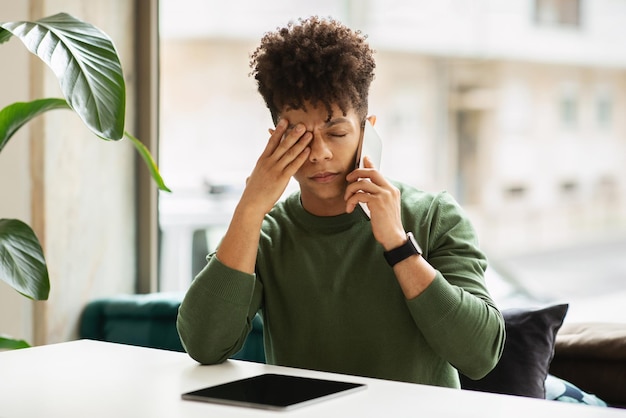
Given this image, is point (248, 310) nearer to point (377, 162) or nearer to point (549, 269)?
point (377, 162)

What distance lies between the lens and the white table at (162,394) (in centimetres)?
115

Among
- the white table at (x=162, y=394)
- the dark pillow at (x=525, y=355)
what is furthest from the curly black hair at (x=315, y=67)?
the dark pillow at (x=525, y=355)

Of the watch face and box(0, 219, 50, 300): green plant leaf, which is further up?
the watch face

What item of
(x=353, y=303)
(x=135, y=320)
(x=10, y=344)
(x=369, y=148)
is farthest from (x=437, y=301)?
(x=135, y=320)

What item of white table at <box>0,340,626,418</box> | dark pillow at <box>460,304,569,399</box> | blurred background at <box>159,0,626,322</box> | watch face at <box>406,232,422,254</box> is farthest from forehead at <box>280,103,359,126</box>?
blurred background at <box>159,0,626,322</box>

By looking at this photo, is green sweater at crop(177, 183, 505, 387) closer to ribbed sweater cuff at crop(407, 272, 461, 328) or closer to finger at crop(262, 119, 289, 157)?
ribbed sweater cuff at crop(407, 272, 461, 328)

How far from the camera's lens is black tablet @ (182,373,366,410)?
1.19m

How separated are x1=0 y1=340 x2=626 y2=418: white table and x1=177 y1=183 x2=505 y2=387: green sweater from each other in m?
0.13

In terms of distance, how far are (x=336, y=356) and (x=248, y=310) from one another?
18cm

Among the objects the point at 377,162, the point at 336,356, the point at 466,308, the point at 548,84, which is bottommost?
the point at 336,356

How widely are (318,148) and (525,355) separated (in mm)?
876

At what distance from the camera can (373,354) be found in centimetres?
166

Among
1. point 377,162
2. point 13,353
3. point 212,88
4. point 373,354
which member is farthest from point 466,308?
point 212,88

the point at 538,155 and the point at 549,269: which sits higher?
the point at 538,155
